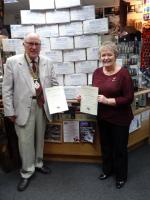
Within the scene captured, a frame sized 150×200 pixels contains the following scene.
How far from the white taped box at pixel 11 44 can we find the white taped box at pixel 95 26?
74 centimetres

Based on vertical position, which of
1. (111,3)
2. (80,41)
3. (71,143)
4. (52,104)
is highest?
(111,3)

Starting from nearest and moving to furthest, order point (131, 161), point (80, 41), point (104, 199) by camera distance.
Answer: point (104, 199), point (80, 41), point (131, 161)

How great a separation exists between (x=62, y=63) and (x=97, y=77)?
0.60m

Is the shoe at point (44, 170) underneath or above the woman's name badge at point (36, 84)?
underneath

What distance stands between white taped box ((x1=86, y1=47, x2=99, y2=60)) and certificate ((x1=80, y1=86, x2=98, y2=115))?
520 mm

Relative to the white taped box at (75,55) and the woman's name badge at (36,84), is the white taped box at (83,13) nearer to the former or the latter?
the white taped box at (75,55)

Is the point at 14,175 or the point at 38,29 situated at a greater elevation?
the point at 38,29

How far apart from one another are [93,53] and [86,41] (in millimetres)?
149

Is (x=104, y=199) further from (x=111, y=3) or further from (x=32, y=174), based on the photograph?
(x=111, y=3)

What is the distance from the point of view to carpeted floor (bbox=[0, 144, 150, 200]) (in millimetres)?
2775

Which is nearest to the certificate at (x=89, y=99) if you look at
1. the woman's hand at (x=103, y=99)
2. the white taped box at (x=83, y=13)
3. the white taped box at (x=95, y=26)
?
the woman's hand at (x=103, y=99)

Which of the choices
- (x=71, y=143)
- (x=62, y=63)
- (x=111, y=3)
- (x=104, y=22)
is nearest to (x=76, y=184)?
(x=71, y=143)

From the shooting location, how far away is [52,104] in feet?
9.72

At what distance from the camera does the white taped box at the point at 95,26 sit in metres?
3.15
